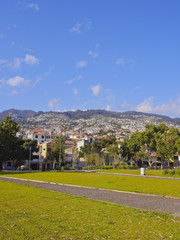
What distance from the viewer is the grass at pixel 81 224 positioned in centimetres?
703

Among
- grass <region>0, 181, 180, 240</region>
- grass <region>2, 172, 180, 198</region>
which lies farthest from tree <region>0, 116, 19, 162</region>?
grass <region>0, 181, 180, 240</region>

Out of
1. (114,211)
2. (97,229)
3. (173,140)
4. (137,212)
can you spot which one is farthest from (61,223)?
(173,140)

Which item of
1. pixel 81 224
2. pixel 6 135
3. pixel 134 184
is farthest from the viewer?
pixel 6 135

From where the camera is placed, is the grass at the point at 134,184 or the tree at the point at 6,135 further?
the tree at the point at 6,135

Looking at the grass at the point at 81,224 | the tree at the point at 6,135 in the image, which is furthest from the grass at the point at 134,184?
the tree at the point at 6,135

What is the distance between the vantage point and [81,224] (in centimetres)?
823

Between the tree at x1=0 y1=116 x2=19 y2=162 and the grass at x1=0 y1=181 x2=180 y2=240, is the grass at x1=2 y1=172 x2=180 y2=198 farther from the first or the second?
the tree at x1=0 y1=116 x2=19 y2=162

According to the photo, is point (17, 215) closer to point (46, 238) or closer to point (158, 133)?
point (46, 238)

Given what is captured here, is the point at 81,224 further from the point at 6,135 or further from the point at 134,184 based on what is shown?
the point at 6,135

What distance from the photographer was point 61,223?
27.1 ft

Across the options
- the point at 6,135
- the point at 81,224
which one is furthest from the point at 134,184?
the point at 6,135

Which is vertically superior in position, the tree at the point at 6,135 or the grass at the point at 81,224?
the tree at the point at 6,135

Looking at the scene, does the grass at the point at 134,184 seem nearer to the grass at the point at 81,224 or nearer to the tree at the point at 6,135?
the grass at the point at 81,224

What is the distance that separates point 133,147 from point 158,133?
1022 centimetres
